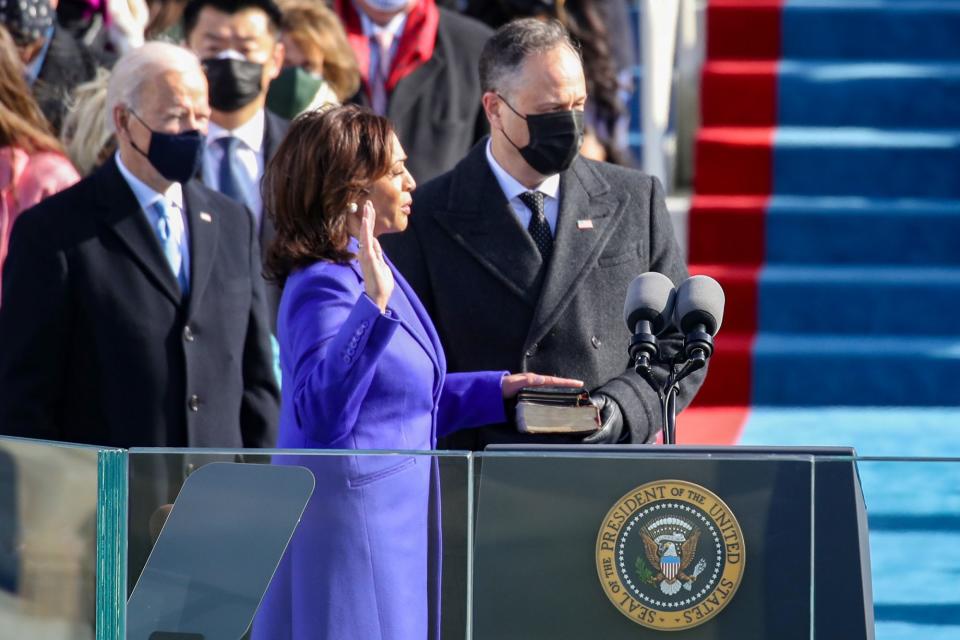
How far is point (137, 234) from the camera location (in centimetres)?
447

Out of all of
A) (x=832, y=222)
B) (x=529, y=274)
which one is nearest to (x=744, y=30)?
(x=832, y=222)

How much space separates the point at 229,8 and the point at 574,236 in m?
2.20

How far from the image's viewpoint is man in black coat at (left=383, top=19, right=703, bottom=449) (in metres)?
4.15

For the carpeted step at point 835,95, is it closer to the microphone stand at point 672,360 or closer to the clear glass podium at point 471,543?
the microphone stand at point 672,360

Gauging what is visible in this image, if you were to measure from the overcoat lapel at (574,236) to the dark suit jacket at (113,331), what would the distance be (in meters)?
0.87

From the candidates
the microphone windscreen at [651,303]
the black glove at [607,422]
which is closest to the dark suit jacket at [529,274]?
the black glove at [607,422]

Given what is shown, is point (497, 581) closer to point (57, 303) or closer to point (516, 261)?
point (516, 261)

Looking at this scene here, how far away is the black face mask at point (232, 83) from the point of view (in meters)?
5.78

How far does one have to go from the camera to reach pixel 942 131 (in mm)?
7977

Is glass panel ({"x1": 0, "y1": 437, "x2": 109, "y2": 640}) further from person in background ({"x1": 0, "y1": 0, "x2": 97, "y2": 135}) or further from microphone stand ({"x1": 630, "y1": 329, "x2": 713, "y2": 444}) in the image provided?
person in background ({"x1": 0, "y1": 0, "x2": 97, "y2": 135})

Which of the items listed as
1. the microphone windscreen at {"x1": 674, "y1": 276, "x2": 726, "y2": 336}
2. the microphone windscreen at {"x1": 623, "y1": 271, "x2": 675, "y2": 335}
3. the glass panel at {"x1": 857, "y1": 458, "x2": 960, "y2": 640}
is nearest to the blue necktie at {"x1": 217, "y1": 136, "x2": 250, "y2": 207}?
the microphone windscreen at {"x1": 623, "y1": 271, "x2": 675, "y2": 335}

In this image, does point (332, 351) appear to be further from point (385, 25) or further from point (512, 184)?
point (385, 25)

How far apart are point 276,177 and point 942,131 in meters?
4.93

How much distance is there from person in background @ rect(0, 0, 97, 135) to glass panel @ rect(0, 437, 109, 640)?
315cm
